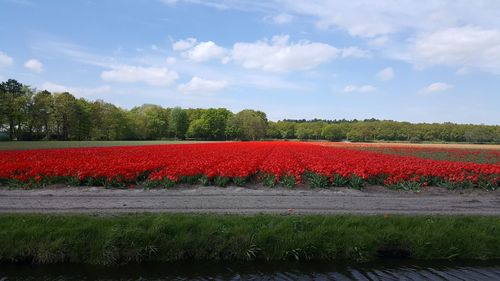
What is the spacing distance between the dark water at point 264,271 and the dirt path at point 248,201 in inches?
129

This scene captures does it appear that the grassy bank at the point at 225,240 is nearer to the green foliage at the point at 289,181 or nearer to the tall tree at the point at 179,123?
the green foliage at the point at 289,181

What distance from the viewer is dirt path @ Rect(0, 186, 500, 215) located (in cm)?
1180

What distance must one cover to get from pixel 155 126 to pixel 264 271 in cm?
12932

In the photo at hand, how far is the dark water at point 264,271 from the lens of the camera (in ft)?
24.5

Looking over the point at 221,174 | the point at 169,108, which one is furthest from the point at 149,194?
the point at 169,108

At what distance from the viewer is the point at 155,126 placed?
132875 millimetres

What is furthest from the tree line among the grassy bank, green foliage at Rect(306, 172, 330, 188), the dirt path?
the grassy bank

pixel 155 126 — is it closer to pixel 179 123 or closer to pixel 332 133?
pixel 179 123

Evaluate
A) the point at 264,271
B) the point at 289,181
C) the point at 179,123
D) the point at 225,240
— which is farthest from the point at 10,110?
the point at 264,271

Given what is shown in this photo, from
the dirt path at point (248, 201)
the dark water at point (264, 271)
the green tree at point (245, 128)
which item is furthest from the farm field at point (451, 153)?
the green tree at point (245, 128)

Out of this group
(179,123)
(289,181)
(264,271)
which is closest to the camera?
(264,271)

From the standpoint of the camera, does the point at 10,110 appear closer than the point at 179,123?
Yes

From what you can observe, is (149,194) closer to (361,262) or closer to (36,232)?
(36,232)

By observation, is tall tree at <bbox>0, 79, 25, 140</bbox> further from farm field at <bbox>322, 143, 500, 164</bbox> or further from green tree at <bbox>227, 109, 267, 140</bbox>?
green tree at <bbox>227, 109, 267, 140</bbox>
